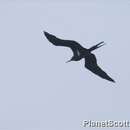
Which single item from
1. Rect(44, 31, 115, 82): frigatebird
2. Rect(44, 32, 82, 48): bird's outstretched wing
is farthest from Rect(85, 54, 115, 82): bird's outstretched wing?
Rect(44, 32, 82, 48): bird's outstretched wing

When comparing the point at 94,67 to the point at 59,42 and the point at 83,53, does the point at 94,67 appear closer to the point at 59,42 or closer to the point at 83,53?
the point at 83,53

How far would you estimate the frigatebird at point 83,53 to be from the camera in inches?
88.8

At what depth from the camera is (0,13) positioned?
90.8 inches

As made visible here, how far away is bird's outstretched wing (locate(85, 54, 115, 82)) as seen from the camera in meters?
2.25

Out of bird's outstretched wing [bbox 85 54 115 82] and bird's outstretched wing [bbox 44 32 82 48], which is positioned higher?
bird's outstretched wing [bbox 44 32 82 48]

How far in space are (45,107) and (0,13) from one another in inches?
31.7

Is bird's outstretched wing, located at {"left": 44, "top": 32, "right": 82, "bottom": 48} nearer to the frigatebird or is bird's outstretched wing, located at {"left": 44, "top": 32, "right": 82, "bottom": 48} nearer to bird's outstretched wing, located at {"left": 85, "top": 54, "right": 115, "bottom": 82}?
the frigatebird

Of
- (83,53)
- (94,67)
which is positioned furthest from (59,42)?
(94,67)

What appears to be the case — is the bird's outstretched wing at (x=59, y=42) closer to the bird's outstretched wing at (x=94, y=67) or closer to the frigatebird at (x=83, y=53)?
the frigatebird at (x=83, y=53)

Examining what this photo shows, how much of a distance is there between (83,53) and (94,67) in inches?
5.6

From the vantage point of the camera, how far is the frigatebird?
226 cm

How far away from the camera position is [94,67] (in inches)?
89.3

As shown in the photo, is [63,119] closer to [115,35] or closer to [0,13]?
[115,35]

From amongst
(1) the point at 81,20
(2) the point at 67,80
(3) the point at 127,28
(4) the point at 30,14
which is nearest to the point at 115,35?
(3) the point at 127,28
